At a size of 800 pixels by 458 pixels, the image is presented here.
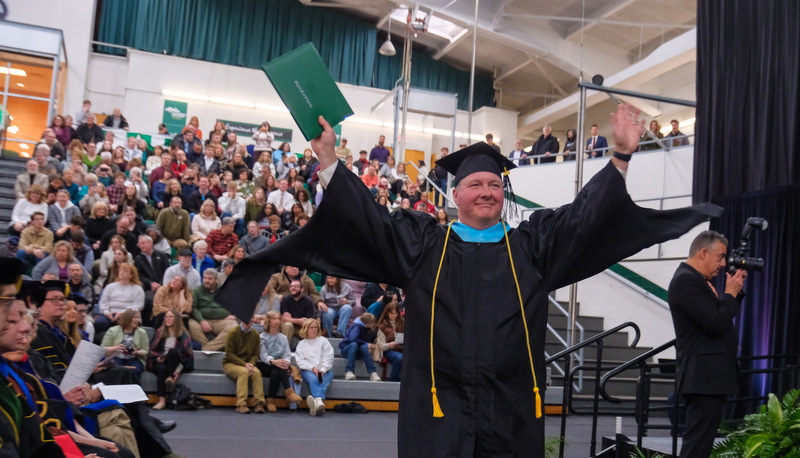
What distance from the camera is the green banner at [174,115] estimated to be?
2056cm

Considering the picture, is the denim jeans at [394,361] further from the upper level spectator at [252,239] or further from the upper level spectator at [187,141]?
the upper level spectator at [187,141]

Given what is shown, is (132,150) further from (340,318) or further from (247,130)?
(247,130)

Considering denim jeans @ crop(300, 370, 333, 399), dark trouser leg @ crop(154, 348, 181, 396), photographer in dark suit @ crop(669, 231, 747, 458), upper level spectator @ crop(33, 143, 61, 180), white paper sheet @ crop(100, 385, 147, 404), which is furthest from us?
upper level spectator @ crop(33, 143, 61, 180)

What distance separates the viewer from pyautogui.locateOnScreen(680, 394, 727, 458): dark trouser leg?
4.58 m

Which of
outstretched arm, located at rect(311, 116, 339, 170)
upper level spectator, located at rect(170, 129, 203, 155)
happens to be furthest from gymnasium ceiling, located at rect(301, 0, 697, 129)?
outstretched arm, located at rect(311, 116, 339, 170)

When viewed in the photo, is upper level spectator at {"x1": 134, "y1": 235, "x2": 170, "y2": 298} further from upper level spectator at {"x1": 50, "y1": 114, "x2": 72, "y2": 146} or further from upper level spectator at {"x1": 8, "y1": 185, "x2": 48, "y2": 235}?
upper level spectator at {"x1": 50, "y1": 114, "x2": 72, "y2": 146}

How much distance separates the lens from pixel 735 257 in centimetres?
502

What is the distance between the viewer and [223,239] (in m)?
11.4

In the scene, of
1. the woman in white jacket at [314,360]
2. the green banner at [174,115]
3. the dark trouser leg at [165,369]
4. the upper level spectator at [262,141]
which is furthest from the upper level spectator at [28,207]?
the green banner at [174,115]

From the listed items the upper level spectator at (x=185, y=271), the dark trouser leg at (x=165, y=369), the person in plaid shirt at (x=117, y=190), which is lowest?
the dark trouser leg at (x=165, y=369)

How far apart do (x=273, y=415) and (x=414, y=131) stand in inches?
614

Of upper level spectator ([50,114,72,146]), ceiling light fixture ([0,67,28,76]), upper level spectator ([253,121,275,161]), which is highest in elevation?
ceiling light fixture ([0,67,28,76])

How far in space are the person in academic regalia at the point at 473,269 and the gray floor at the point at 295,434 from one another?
13.3ft

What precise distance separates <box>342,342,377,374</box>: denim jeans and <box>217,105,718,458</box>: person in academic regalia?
7.05m
